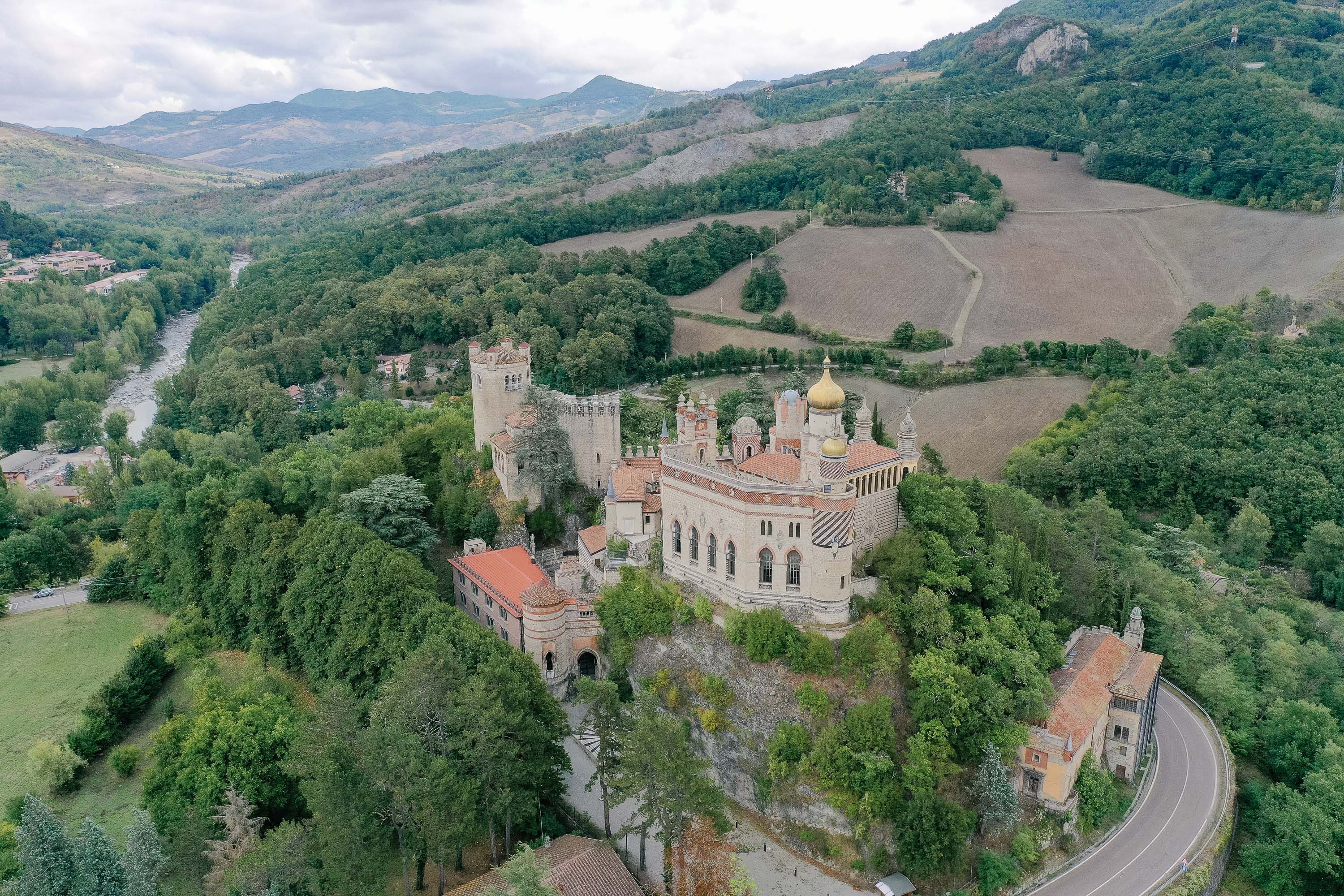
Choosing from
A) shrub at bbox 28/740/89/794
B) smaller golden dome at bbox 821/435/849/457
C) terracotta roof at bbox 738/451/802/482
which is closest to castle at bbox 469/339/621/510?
terracotta roof at bbox 738/451/802/482

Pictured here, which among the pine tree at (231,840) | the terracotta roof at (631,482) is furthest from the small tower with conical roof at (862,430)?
the pine tree at (231,840)

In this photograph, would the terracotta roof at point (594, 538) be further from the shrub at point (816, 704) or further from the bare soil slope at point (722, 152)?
the bare soil slope at point (722, 152)

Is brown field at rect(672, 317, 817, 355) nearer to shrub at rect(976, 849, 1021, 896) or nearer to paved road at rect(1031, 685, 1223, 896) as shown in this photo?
paved road at rect(1031, 685, 1223, 896)

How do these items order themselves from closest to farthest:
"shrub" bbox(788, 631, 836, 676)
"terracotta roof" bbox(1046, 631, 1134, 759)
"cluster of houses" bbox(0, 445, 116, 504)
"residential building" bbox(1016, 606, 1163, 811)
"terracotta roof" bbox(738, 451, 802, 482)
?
1. "residential building" bbox(1016, 606, 1163, 811)
2. "shrub" bbox(788, 631, 836, 676)
3. "terracotta roof" bbox(1046, 631, 1134, 759)
4. "terracotta roof" bbox(738, 451, 802, 482)
5. "cluster of houses" bbox(0, 445, 116, 504)

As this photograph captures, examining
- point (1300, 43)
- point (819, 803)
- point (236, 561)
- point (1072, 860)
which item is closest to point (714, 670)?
point (819, 803)

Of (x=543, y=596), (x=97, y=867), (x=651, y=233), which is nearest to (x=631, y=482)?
(x=543, y=596)

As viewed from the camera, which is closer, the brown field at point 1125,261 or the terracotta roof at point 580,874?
the terracotta roof at point 580,874
